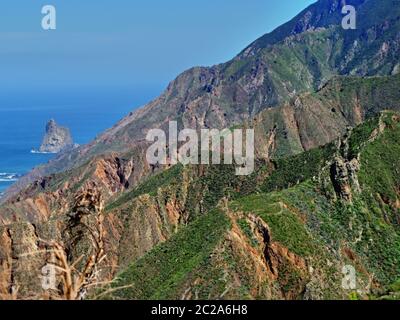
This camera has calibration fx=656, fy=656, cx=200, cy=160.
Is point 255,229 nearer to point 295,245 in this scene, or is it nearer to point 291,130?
point 295,245

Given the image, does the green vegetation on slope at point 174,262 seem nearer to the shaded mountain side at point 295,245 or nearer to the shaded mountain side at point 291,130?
the shaded mountain side at point 295,245

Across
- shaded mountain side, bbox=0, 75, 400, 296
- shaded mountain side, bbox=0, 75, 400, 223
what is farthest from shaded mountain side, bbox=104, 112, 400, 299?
shaded mountain side, bbox=0, 75, 400, 223

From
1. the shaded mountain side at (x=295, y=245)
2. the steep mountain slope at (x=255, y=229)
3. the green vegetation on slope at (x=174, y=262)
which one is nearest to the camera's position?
the shaded mountain side at (x=295, y=245)

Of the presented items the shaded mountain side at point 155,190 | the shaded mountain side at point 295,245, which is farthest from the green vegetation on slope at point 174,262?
the shaded mountain side at point 155,190

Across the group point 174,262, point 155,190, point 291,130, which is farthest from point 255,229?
point 291,130

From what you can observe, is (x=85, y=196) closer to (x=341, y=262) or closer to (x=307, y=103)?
(x=341, y=262)

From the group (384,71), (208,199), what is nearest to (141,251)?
(208,199)

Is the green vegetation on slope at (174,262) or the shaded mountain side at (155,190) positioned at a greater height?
the shaded mountain side at (155,190)
